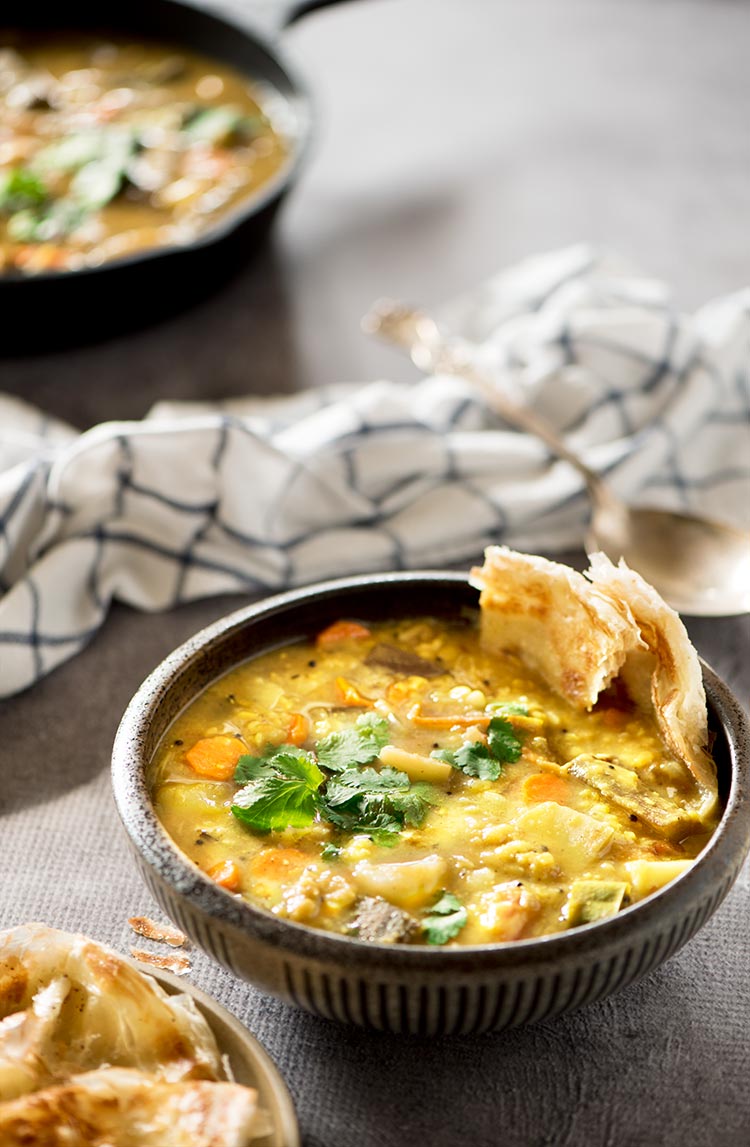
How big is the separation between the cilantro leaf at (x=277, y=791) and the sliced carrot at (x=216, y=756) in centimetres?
3

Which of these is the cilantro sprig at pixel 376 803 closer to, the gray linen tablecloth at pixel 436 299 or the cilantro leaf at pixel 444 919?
the cilantro leaf at pixel 444 919

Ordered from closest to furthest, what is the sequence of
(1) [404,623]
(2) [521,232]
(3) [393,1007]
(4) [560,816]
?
(3) [393,1007] → (4) [560,816] → (1) [404,623] → (2) [521,232]

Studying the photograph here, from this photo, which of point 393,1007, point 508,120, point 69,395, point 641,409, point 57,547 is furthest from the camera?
point 508,120

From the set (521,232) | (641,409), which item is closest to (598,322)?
(641,409)

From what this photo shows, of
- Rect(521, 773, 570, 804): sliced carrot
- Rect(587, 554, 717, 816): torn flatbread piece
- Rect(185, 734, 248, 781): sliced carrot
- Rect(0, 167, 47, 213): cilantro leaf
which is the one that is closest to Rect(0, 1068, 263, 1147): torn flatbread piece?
Rect(185, 734, 248, 781): sliced carrot

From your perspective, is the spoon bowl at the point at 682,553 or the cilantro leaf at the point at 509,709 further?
the spoon bowl at the point at 682,553

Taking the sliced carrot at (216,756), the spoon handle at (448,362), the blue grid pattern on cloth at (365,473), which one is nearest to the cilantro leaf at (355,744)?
the sliced carrot at (216,756)

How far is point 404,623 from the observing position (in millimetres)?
2664

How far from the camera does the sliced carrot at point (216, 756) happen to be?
2.28m

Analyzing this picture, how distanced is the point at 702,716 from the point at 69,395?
2.15m

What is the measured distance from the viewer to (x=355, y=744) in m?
2.32

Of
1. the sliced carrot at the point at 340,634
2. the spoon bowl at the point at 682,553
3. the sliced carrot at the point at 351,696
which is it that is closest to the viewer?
the sliced carrot at the point at 351,696

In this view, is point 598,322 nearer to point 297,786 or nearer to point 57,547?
point 57,547

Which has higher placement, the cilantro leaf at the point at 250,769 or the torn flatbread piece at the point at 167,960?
the cilantro leaf at the point at 250,769
